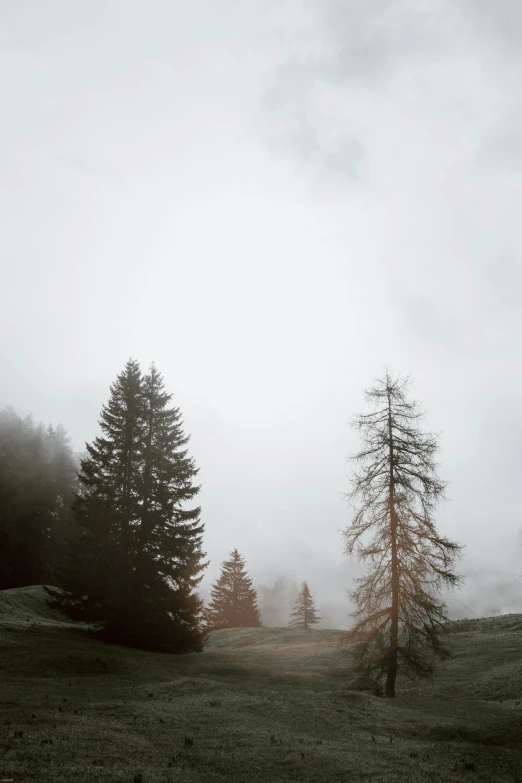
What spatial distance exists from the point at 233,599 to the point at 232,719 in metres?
61.1

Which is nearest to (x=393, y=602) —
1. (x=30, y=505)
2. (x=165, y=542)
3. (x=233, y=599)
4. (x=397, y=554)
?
(x=397, y=554)

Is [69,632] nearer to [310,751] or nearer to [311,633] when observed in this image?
[310,751]

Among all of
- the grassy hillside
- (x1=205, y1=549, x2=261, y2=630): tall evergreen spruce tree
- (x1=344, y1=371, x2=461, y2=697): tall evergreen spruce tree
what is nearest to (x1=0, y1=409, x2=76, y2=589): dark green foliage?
(x1=205, y1=549, x2=261, y2=630): tall evergreen spruce tree

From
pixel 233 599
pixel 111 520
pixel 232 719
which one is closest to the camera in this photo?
pixel 232 719

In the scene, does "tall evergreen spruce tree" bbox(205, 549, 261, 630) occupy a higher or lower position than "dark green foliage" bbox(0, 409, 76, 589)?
lower

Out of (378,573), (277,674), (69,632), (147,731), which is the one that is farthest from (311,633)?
(147,731)

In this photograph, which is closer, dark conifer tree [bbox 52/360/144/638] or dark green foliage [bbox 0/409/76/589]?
dark conifer tree [bbox 52/360/144/638]

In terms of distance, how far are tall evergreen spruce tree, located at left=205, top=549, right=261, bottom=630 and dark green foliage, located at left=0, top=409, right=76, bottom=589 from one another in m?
24.4

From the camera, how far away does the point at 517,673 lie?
92.4 feet

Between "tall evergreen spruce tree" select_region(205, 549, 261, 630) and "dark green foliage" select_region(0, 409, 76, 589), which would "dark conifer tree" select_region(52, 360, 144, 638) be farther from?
"tall evergreen spruce tree" select_region(205, 549, 261, 630)

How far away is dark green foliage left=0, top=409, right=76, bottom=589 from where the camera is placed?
57.9 meters

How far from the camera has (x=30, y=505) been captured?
199 feet

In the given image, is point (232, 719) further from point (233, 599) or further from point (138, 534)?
point (233, 599)

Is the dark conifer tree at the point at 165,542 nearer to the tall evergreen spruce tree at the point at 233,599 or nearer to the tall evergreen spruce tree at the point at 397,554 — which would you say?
the tall evergreen spruce tree at the point at 397,554
